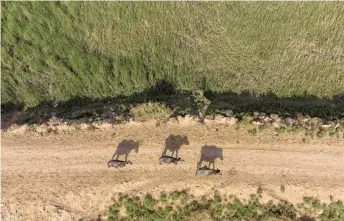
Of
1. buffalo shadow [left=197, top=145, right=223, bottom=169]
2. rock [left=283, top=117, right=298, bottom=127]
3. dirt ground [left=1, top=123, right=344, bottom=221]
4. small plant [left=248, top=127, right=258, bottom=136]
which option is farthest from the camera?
small plant [left=248, top=127, right=258, bottom=136]

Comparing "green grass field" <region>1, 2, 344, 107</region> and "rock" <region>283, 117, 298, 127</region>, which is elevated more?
"green grass field" <region>1, 2, 344, 107</region>

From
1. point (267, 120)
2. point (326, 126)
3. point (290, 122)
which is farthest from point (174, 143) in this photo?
point (326, 126)

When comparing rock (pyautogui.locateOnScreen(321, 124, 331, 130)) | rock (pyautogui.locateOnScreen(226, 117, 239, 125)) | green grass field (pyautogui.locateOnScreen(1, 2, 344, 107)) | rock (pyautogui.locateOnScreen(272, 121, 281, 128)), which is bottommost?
rock (pyautogui.locateOnScreen(226, 117, 239, 125))

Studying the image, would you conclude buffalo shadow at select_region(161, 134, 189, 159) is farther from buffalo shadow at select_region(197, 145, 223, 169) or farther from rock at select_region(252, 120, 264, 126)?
rock at select_region(252, 120, 264, 126)

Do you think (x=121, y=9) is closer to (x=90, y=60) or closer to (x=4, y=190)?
(x=90, y=60)

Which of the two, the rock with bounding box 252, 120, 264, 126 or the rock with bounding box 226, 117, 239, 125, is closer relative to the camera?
the rock with bounding box 252, 120, 264, 126

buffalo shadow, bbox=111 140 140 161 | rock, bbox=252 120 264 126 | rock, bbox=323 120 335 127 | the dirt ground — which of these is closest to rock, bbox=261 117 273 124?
rock, bbox=252 120 264 126

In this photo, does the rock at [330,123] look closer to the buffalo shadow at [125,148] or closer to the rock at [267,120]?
the rock at [267,120]
